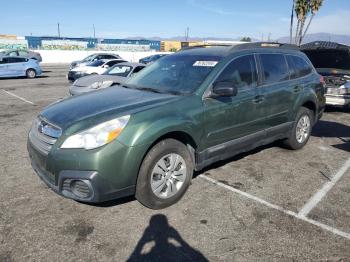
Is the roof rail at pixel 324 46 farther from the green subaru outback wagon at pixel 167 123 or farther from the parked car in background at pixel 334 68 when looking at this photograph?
the green subaru outback wagon at pixel 167 123

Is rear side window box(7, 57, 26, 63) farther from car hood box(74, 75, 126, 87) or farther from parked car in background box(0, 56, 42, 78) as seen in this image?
car hood box(74, 75, 126, 87)

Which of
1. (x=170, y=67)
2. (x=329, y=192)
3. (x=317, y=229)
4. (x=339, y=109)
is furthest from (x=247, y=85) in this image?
(x=339, y=109)

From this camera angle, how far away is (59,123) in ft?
11.5

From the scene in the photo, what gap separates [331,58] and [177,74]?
6.90 metres

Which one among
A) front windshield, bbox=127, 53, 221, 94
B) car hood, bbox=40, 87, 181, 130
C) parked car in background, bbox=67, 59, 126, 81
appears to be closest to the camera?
→ car hood, bbox=40, 87, 181, 130

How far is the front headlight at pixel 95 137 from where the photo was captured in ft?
10.7

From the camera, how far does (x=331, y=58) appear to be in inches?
378

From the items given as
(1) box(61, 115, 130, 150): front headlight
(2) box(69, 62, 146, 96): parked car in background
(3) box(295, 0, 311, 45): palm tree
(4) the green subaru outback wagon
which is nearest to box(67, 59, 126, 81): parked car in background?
(2) box(69, 62, 146, 96): parked car in background

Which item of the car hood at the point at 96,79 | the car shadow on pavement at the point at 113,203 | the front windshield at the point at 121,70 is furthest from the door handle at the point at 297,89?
the front windshield at the point at 121,70

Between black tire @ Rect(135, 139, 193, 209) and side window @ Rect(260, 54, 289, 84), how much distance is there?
192 cm

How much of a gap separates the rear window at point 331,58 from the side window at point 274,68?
490 centimetres

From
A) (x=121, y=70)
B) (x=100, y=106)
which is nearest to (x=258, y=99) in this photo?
(x=100, y=106)

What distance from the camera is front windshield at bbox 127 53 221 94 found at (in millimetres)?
4244

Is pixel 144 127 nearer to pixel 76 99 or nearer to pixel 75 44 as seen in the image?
pixel 76 99
